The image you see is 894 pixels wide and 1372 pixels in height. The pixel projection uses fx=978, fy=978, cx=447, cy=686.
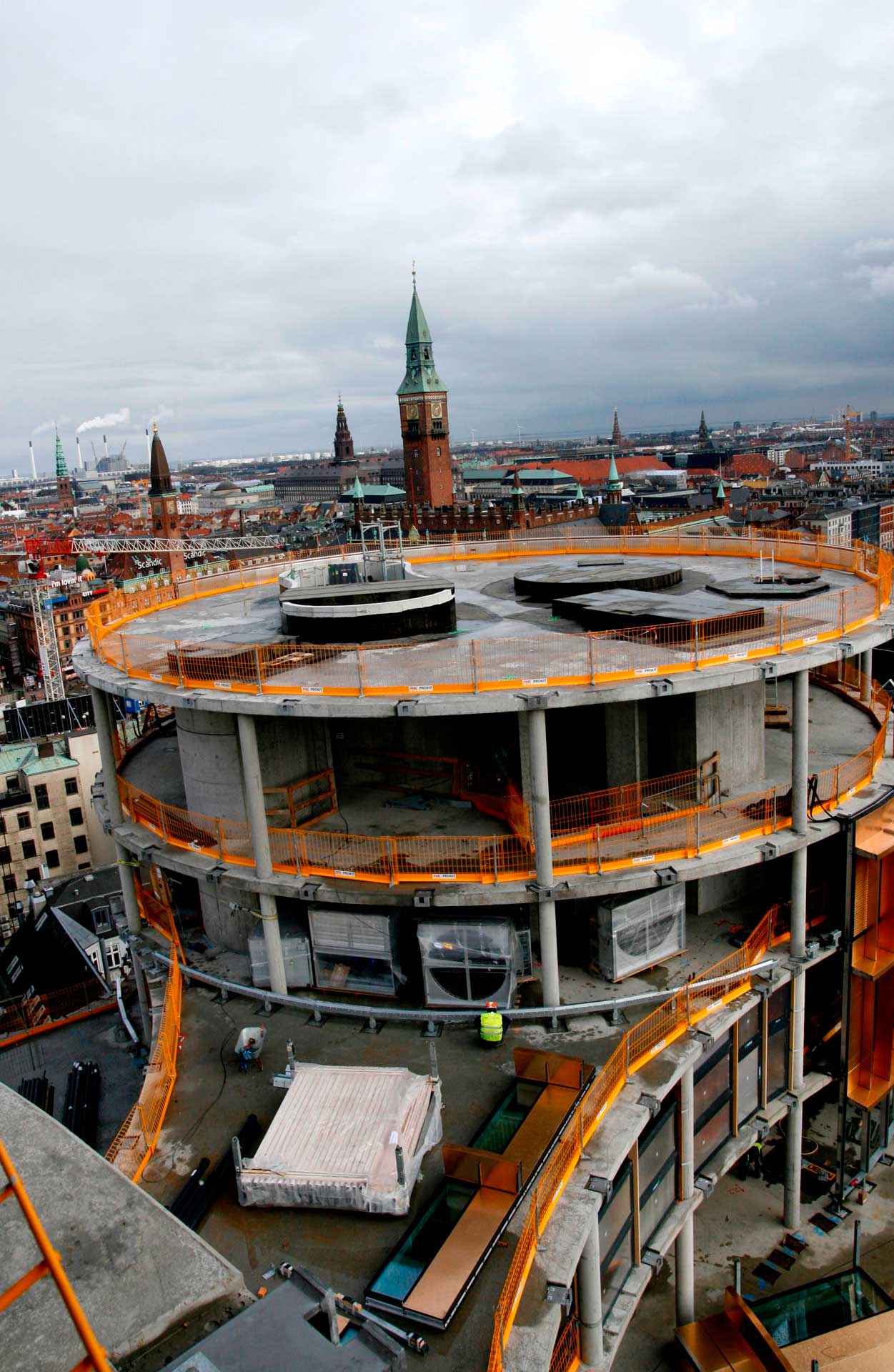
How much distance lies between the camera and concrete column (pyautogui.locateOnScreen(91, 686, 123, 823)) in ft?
71.3

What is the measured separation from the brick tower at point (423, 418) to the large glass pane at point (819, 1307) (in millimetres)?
138947

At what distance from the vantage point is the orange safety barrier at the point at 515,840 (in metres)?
18.2

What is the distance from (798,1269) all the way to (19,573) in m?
181

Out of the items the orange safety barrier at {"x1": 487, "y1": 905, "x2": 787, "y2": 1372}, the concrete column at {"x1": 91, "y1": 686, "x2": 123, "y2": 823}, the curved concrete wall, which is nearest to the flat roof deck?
the concrete column at {"x1": 91, "y1": 686, "x2": 123, "y2": 823}

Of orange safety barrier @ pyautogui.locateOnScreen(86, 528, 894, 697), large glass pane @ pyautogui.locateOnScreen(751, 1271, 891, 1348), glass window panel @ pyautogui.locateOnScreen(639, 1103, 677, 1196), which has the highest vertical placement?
orange safety barrier @ pyautogui.locateOnScreen(86, 528, 894, 697)

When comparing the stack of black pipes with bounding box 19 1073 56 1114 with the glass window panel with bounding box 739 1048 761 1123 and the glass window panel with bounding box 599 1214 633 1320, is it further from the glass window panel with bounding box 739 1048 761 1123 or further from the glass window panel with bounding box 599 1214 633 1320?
the glass window panel with bounding box 739 1048 761 1123

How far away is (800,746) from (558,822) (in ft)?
16.6

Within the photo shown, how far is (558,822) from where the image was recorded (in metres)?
20.5

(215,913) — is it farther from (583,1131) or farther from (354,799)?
(583,1131)

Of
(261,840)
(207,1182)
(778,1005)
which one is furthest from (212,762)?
(778,1005)

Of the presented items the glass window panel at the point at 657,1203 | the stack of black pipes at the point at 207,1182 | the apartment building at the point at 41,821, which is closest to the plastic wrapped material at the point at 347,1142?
the stack of black pipes at the point at 207,1182

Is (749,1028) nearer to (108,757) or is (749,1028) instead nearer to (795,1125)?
(795,1125)

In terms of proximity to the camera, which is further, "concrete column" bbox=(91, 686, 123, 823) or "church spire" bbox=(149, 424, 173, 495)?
"church spire" bbox=(149, 424, 173, 495)

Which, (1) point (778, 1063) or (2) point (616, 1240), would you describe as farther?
(1) point (778, 1063)
